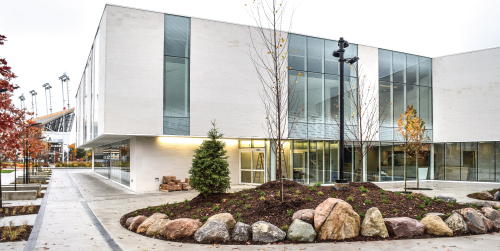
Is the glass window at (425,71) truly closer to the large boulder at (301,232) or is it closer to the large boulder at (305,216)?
the large boulder at (305,216)

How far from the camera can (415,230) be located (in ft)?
29.3

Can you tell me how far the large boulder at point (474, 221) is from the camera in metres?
9.40

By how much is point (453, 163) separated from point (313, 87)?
1396cm

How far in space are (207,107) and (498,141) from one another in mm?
21615

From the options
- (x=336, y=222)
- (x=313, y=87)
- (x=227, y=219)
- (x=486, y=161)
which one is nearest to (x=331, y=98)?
(x=313, y=87)

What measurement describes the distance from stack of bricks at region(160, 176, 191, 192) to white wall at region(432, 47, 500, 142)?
2024 cm

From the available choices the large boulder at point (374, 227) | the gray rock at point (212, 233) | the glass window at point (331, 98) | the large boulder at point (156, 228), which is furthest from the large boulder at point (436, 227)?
the glass window at point (331, 98)

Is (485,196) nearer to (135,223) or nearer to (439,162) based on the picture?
(439,162)

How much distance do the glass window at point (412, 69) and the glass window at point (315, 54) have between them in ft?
26.1

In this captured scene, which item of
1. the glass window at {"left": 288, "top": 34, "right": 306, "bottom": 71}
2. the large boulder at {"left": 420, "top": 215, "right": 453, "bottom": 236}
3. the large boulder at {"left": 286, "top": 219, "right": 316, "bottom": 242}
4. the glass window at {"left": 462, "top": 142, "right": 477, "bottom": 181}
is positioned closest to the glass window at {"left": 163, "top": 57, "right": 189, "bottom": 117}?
the glass window at {"left": 288, "top": 34, "right": 306, "bottom": 71}

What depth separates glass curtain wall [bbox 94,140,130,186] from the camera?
22995mm

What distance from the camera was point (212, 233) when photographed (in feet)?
27.6

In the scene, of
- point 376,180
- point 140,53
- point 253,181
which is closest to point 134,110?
point 140,53

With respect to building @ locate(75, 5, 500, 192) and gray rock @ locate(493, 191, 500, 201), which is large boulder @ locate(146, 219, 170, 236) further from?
gray rock @ locate(493, 191, 500, 201)
